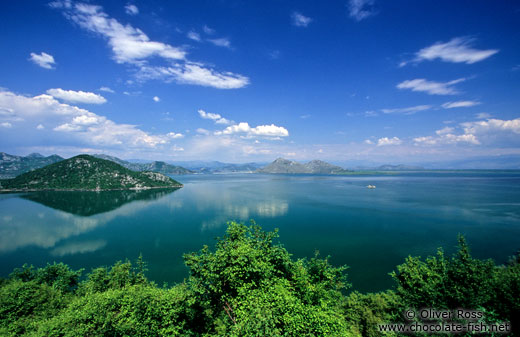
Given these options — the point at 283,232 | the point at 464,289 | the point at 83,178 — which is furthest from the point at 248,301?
the point at 83,178

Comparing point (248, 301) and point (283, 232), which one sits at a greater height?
point (248, 301)

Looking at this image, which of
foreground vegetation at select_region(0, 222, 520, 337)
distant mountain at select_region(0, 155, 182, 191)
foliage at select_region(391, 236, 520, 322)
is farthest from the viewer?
distant mountain at select_region(0, 155, 182, 191)

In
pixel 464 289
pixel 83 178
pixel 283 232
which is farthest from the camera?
pixel 83 178

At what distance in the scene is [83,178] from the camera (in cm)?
15762

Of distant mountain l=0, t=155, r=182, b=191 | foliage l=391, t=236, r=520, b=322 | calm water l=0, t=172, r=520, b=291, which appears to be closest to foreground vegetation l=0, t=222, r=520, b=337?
foliage l=391, t=236, r=520, b=322

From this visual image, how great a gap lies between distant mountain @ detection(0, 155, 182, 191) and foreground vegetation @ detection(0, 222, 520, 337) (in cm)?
16472

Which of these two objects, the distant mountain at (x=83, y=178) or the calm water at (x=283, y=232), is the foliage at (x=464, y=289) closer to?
the calm water at (x=283, y=232)

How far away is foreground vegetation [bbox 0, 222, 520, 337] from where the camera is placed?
30.3ft

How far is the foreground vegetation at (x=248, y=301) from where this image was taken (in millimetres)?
9250

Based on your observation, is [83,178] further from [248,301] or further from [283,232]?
[248,301]

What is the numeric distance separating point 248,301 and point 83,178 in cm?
19966

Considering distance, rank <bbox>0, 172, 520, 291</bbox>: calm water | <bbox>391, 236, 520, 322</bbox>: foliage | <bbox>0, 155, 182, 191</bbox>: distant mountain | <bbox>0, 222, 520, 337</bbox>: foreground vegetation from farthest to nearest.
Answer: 1. <bbox>0, 155, 182, 191</bbox>: distant mountain
2. <bbox>0, 172, 520, 291</bbox>: calm water
3. <bbox>391, 236, 520, 322</bbox>: foliage
4. <bbox>0, 222, 520, 337</bbox>: foreground vegetation

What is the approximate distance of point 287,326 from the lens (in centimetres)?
864

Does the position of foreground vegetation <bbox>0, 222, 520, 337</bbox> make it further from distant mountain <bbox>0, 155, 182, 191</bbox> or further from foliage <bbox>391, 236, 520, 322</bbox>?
distant mountain <bbox>0, 155, 182, 191</bbox>
